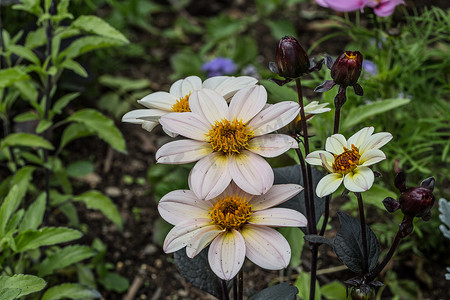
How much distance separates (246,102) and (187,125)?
0.37ft

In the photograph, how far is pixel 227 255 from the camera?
0.88 m

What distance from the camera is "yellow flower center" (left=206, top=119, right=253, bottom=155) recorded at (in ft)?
3.03

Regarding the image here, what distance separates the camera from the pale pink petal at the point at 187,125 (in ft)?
3.03

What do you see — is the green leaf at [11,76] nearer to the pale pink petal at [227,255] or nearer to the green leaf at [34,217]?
the green leaf at [34,217]

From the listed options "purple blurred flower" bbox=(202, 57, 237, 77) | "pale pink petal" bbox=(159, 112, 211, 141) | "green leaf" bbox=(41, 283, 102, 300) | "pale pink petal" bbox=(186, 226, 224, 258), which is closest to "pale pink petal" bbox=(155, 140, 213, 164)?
"pale pink petal" bbox=(159, 112, 211, 141)

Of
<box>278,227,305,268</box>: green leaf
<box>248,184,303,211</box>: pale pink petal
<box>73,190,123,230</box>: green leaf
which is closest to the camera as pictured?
<box>248,184,303,211</box>: pale pink petal

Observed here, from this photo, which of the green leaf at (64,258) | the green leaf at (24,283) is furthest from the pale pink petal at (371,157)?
the green leaf at (64,258)

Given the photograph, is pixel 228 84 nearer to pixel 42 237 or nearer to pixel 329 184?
pixel 329 184

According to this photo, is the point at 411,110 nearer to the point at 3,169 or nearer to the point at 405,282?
the point at 405,282

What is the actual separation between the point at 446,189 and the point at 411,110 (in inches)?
13.2

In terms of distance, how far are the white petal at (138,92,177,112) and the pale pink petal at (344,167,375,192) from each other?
0.36 metres

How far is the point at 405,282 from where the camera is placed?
169 centimetres

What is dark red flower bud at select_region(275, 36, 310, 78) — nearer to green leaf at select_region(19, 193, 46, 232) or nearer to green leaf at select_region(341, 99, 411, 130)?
green leaf at select_region(341, 99, 411, 130)

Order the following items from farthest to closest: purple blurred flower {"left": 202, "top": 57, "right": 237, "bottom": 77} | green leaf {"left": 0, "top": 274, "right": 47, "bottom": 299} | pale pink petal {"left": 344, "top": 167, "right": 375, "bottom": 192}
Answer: purple blurred flower {"left": 202, "top": 57, "right": 237, "bottom": 77}, green leaf {"left": 0, "top": 274, "right": 47, "bottom": 299}, pale pink petal {"left": 344, "top": 167, "right": 375, "bottom": 192}
